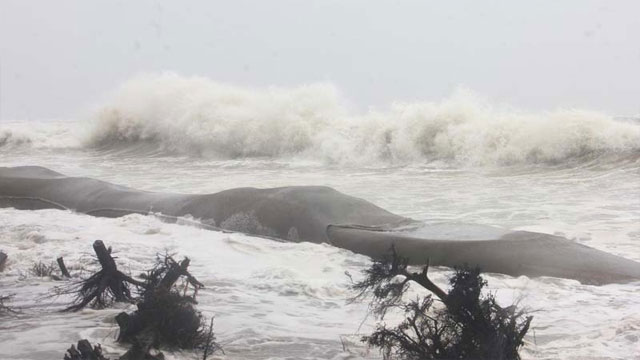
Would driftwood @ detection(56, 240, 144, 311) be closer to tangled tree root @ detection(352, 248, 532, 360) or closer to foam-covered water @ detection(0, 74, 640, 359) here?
foam-covered water @ detection(0, 74, 640, 359)

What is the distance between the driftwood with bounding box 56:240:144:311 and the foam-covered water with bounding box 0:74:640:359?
0.09 meters

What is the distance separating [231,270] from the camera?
519 centimetres

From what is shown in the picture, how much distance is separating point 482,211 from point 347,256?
328cm

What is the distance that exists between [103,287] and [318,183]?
9141mm

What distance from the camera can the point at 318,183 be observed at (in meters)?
12.7

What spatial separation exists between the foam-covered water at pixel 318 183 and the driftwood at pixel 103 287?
0.09 m

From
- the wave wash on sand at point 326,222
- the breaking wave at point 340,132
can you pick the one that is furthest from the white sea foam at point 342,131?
the wave wash on sand at point 326,222

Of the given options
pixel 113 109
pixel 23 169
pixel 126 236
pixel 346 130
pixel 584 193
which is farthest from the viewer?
pixel 113 109

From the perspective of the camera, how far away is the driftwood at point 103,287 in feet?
11.8

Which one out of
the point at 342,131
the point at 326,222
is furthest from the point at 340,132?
the point at 326,222

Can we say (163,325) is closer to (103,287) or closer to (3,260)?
(103,287)

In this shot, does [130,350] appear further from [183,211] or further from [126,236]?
[183,211]

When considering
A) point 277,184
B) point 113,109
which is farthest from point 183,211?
point 113,109

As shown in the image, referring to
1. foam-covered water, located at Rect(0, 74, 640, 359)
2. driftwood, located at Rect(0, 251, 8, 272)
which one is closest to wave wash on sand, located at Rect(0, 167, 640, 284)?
foam-covered water, located at Rect(0, 74, 640, 359)
